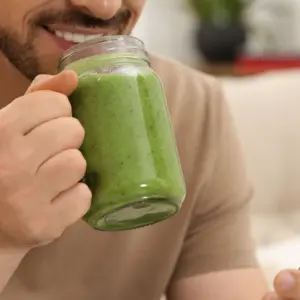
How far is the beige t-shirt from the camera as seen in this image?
0.97 m

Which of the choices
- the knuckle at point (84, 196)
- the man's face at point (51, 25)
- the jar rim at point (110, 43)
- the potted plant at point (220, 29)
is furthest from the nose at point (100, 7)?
the potted plant at point (220, 29)

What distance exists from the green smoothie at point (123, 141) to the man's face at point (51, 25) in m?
0.19

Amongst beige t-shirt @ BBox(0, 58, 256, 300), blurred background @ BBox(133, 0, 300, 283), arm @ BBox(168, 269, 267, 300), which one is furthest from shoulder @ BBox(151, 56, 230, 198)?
blurred background @ BBox(133, 0, 300, 283)

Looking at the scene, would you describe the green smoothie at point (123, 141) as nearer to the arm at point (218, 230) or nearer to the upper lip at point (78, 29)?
the upper lip at point (78, 29)

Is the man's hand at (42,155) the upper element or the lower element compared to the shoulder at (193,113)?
upper

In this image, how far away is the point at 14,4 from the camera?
34.9 inches

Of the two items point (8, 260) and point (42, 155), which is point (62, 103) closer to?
point (42, 155)

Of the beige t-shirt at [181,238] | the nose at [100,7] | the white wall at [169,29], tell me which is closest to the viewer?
the nose at [100,7]

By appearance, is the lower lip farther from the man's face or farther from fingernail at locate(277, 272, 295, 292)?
fingernail at locate(277, 272, 295, 292)

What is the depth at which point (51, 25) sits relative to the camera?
2.83 ft

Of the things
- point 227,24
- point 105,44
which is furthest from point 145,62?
point 227,24

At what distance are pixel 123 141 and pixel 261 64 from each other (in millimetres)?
2415

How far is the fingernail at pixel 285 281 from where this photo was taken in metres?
0.65

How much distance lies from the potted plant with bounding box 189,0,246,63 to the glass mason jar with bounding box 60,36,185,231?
2273 mm
